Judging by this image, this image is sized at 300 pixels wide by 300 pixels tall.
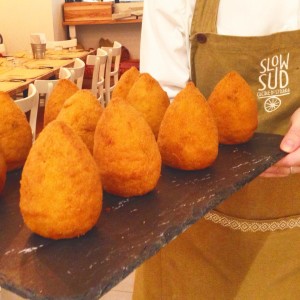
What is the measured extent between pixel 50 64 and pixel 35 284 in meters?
3.74

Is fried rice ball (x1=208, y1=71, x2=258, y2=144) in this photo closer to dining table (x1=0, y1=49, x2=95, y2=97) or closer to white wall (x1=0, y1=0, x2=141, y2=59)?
dining table (x1=0, y1=49, x2=95, y2=97)

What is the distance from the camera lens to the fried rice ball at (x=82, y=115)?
67cm

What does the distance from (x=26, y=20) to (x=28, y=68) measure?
256 cm

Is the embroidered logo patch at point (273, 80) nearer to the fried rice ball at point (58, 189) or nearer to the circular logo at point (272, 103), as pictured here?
the circular logo at point (272, 103)

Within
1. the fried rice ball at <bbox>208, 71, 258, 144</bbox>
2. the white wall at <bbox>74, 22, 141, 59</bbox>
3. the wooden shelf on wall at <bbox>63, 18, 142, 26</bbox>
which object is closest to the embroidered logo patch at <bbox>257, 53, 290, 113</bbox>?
the fried rice ball at <bbox>208, 71, 258, 144</bbox>

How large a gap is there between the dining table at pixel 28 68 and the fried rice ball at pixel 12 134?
208cm

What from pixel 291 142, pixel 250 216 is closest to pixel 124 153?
pixel 291 142

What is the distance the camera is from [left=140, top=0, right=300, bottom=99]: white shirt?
3.52ft

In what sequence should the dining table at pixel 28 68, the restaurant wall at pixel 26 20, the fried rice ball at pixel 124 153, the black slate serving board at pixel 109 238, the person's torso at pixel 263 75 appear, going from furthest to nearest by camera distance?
the restaurant wall at pixel 26 20, the dining table at pixel 28 68, the person's torso at pixel 263 75, the fried rice ball at pixel 124 153, the black slate serving board at pixel 109 238

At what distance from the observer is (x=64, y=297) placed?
15.9 inches

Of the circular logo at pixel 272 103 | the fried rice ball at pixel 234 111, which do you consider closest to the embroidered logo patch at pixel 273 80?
the circular logo at pixel 272 103

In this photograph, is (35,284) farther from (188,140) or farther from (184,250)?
(184,250)

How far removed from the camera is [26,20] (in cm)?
598

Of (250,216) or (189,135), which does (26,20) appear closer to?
(250,216)
